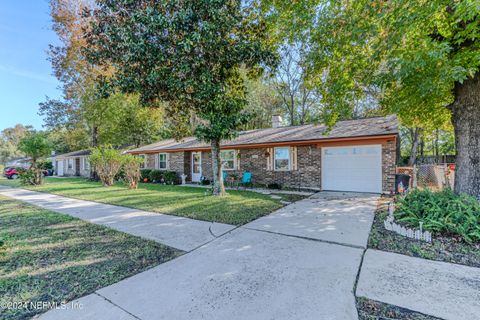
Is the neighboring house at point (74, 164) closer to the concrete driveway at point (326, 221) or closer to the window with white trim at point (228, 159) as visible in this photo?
the window with white trim at point (228, 159)

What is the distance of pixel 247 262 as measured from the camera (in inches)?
129

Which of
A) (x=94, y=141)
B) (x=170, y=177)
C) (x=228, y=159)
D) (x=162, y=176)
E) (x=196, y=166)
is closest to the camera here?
(x=228, y=159)

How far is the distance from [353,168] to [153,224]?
8.43m

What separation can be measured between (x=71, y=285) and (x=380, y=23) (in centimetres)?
724

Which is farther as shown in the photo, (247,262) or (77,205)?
(77,205)

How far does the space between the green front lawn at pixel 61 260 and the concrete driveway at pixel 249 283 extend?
0.31 metres

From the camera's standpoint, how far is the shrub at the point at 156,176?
613 inches

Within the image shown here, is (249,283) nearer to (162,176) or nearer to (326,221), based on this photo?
(326,221)

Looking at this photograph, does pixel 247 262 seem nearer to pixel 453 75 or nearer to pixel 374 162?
pixel 453 75

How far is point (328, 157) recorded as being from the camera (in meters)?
10.1

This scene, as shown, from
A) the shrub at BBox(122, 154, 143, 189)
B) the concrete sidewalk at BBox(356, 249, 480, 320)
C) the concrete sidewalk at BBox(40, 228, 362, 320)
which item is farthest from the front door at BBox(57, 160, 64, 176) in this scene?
the concrete sidewalk at BBox(356, 249, 480, 320)

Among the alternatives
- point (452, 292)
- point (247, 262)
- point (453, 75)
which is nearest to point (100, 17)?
point (247, 262)

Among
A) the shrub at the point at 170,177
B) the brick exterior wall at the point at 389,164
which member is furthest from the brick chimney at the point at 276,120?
the shrub at the point at 170,177

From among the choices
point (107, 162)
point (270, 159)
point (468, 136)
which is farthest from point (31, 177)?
point (468, 136)
